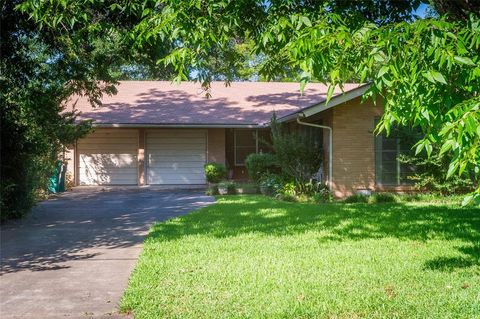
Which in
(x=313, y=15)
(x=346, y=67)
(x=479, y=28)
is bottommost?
(x=346, y=67)

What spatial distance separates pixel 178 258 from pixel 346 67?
436 cm

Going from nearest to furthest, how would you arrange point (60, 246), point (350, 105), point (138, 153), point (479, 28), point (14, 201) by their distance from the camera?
point (479, 28), point (60, 246), point (14, 201), point (350, 105), point (138, 153)

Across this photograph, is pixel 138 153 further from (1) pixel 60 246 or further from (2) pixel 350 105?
(1) pixel 60 246

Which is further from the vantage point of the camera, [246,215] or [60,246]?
[246,215]

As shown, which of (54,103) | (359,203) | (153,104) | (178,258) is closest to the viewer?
(178,258)

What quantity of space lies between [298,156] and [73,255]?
351 inches

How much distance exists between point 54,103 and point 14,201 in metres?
2.64

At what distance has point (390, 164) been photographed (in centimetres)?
1602

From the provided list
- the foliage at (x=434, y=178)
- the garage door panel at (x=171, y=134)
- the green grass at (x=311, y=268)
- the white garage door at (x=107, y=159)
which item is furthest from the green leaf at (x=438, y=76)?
the white garage door at (x=107, y=159)

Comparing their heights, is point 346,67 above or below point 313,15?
below

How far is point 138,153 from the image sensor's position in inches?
829

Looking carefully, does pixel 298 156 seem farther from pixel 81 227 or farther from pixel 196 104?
pixel 196 104

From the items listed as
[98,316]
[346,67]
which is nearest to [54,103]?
[98,316]

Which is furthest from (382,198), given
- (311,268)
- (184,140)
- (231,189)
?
(184,140)
